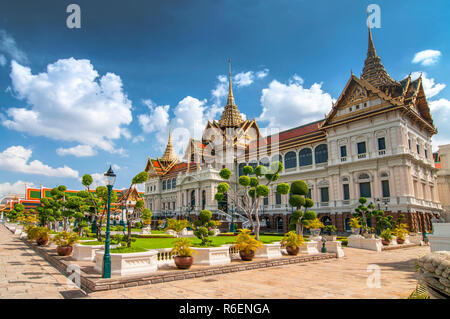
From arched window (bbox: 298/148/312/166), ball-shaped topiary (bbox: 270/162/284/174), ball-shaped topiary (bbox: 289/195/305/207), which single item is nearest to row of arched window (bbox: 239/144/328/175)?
arched window (bbox: 298/148/312/166)

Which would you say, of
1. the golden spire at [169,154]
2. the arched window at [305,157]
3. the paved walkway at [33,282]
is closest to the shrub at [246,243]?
the paved walkway at [33,282]

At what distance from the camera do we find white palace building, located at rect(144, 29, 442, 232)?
30.0 metres

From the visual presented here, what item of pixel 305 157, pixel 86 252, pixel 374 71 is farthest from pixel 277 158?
pixel 86 252

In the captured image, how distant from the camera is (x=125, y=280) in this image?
9172 mm

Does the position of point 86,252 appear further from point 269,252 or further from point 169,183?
point 169,183

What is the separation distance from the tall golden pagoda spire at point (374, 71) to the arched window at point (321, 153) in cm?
1125

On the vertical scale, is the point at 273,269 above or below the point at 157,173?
below

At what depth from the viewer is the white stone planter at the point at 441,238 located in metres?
12.8

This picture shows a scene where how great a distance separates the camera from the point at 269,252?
14.8 metres

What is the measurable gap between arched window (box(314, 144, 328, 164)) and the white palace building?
0.42 ft
